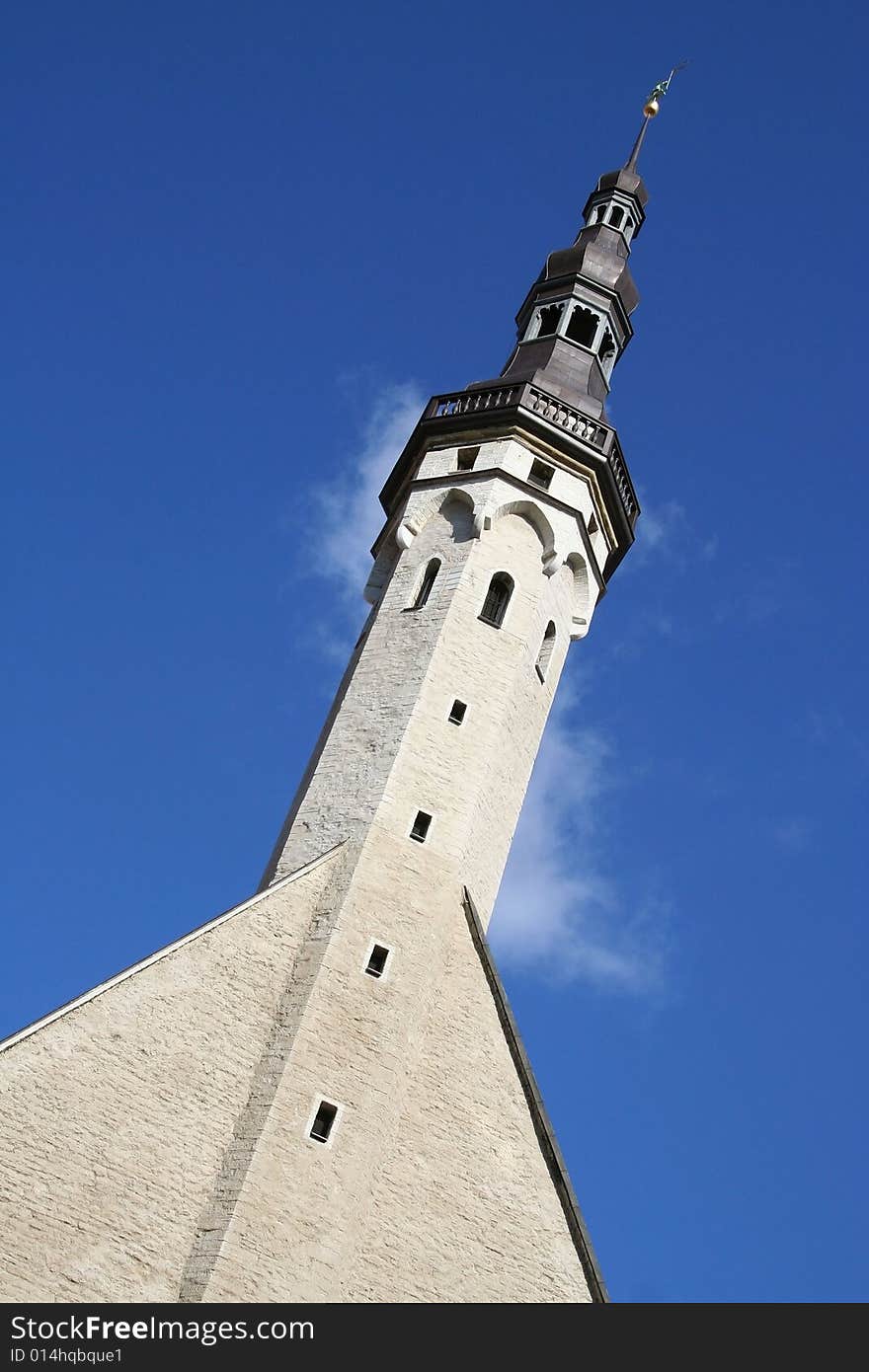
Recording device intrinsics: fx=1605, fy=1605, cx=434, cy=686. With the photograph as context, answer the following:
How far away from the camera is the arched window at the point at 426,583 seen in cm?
3241

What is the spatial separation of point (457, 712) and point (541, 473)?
6.59 metres

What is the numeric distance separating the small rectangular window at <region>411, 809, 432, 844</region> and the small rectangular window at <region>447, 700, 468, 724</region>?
2.16 m

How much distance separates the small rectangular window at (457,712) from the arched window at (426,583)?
2.77 metres

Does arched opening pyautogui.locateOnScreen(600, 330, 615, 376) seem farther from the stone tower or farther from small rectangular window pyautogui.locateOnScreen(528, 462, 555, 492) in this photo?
the stone tower

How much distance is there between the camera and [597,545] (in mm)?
34906

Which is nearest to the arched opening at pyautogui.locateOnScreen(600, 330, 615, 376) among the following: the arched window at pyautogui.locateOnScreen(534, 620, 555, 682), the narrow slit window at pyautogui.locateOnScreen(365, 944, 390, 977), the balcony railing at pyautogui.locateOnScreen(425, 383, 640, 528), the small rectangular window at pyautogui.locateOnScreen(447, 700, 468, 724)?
the balcony railing at pyautogui.locateOnScreen(425, 383, 640, 528)

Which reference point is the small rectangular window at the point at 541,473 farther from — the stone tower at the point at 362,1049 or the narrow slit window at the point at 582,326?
the narrow slit window at the point at 582,326

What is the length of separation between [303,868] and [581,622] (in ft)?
31.9

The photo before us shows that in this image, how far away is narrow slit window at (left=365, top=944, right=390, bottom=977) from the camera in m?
26.4

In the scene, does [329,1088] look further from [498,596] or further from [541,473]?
[541,473]

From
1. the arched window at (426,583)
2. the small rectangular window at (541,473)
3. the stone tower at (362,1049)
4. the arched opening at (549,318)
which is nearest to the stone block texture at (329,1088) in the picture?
the stone tower at (362,1049)

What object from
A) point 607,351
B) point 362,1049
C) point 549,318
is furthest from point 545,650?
point 362,1049

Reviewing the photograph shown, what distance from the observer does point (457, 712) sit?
30.3m
